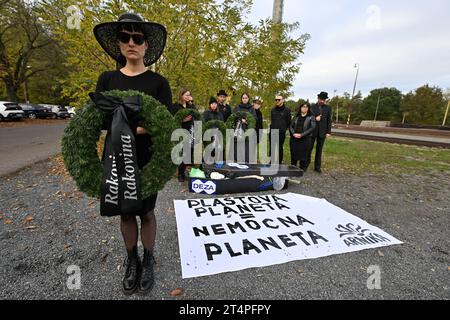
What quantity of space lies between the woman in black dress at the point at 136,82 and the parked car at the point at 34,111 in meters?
27.7

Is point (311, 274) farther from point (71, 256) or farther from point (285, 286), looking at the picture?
point (71, 256)

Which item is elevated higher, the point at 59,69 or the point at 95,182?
the point at 59,69

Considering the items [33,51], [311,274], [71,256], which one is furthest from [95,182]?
[33,51]

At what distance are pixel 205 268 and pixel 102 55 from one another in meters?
5.92

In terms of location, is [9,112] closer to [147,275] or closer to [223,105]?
[223,105]

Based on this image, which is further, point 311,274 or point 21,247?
point 21,247

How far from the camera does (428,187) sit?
17.5 feet

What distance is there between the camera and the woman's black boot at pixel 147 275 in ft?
6.34

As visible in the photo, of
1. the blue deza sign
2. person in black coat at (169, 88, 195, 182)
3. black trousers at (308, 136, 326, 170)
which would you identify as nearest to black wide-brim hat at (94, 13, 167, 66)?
the blue deza sign

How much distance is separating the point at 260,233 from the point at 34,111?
2881cm

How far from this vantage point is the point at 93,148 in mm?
1812

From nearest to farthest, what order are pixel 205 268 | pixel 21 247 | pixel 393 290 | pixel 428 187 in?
pixel 393 290, pixel 205 268, pixel 21 247, pixel 428 187

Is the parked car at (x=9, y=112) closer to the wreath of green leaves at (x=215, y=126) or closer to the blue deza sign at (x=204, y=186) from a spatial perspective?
the wreath of green leaves at (x=215, y=126)

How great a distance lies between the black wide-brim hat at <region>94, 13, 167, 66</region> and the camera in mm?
1757
